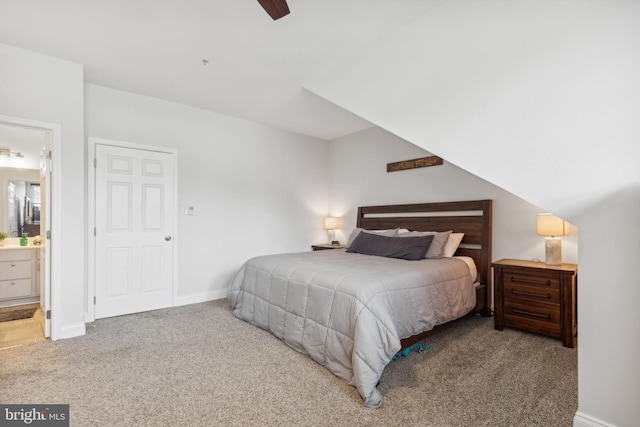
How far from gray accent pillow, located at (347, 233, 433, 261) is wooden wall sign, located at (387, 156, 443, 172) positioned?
1.14 meters

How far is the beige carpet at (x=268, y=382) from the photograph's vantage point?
1713 mm

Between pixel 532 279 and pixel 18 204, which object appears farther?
pixel 18 204

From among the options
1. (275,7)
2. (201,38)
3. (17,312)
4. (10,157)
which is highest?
(201,38)

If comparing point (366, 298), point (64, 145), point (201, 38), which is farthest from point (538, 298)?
point (64, 145)

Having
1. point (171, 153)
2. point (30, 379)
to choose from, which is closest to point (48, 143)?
point (171, 153)

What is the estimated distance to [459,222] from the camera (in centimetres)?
377

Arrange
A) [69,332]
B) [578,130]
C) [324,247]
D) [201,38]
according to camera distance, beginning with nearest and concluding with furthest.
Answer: [578,130], [201,38], [69,332], [324,247]

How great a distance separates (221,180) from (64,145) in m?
1.77

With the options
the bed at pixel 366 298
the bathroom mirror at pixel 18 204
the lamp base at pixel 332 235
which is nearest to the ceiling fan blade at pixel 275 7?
the bed at pixel 366 298

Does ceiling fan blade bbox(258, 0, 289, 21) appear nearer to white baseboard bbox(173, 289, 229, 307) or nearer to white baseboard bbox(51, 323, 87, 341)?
white baseboard bbox(51, 323, 87, 341)

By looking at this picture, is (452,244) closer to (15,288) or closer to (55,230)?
(55,230)

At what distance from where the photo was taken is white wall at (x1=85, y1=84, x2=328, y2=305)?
3.68 meters

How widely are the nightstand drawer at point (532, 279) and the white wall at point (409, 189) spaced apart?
19.9 inches

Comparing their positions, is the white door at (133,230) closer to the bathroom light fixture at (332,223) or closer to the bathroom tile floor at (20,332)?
the bathroom tile floor at (20,332)
